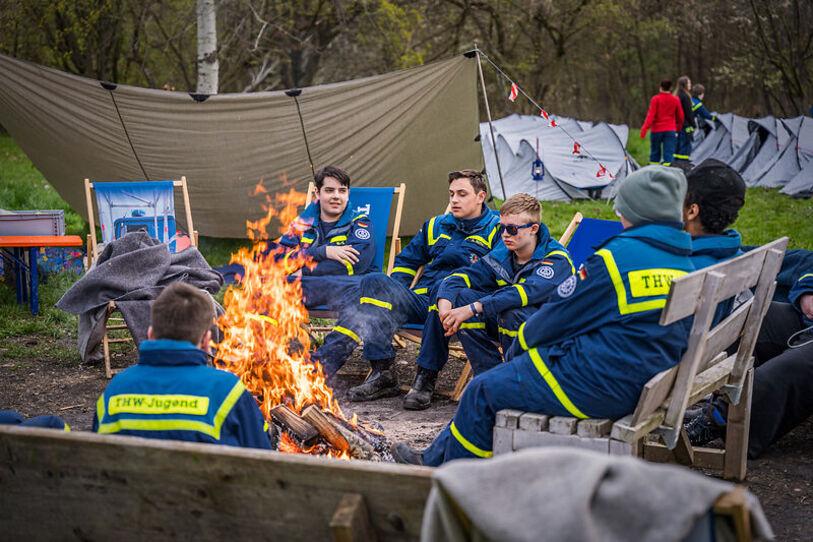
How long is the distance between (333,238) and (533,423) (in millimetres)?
3127

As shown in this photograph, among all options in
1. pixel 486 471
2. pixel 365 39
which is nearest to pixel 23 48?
pixel 365 39

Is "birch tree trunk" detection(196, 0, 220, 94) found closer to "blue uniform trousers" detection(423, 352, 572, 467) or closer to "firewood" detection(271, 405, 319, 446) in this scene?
"firewood" detection(271, 405, 319, 446)

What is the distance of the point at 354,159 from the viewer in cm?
875

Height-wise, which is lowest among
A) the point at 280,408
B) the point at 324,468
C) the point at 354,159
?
the point at 280,408

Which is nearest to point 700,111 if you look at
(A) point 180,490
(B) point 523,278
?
(B) point 523,278

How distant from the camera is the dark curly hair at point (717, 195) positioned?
3.67 meters

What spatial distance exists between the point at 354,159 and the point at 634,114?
21.2 m

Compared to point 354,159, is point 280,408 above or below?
below

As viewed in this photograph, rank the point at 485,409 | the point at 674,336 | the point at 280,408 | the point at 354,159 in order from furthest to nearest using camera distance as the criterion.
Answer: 1. the point at 354,159
2. the point at 280,408
3. the point at 485,409
4. the point at 674,336

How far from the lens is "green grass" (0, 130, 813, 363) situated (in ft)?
21.6

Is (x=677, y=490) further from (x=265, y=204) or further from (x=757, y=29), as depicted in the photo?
(x=757, y=29)

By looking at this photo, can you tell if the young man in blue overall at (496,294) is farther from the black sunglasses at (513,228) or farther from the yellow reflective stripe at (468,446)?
the yellow reflective stripe at (468,446)

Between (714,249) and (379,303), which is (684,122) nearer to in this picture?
(379,303)

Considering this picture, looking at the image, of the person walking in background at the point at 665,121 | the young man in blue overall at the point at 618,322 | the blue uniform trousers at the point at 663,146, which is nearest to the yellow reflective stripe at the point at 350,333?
the young man in blue overall at the point at 618,322
